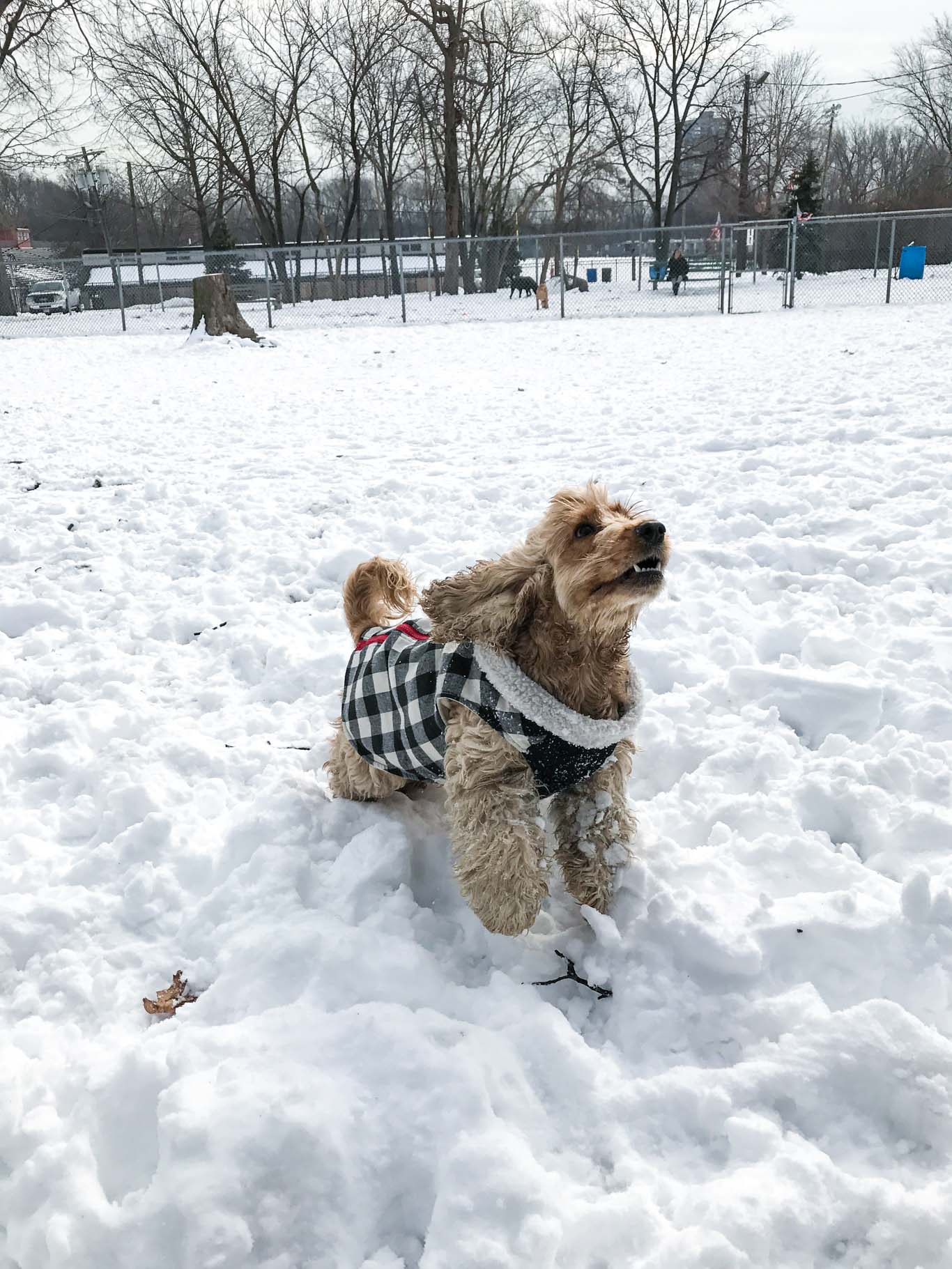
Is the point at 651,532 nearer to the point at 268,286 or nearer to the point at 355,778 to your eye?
the point at 355,778

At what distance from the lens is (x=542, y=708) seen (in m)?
2.32

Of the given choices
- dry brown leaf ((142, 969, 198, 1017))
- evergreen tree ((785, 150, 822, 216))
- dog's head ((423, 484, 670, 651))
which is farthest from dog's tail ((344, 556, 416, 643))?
evergreen tree ((785, 150, 822, 216))

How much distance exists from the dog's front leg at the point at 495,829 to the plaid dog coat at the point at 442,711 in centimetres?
5

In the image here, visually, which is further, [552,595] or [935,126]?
[935,126]

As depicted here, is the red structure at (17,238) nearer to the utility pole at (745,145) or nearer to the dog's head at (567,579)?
the utility pole at (745,145)

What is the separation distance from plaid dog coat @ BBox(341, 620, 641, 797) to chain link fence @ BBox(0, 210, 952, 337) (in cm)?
1911

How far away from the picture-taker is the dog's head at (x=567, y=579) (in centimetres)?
221

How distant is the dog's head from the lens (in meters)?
2.21

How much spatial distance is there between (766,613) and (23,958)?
11.0ft

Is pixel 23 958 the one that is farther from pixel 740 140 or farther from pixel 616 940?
pixel 740 140

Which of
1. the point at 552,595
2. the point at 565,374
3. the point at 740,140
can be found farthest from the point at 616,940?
the point at 740,140

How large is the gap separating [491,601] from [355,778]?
0.88m

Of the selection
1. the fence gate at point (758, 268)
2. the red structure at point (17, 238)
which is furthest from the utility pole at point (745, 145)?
the red structure at point (17, 238)

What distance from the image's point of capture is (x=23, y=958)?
2389 mm
